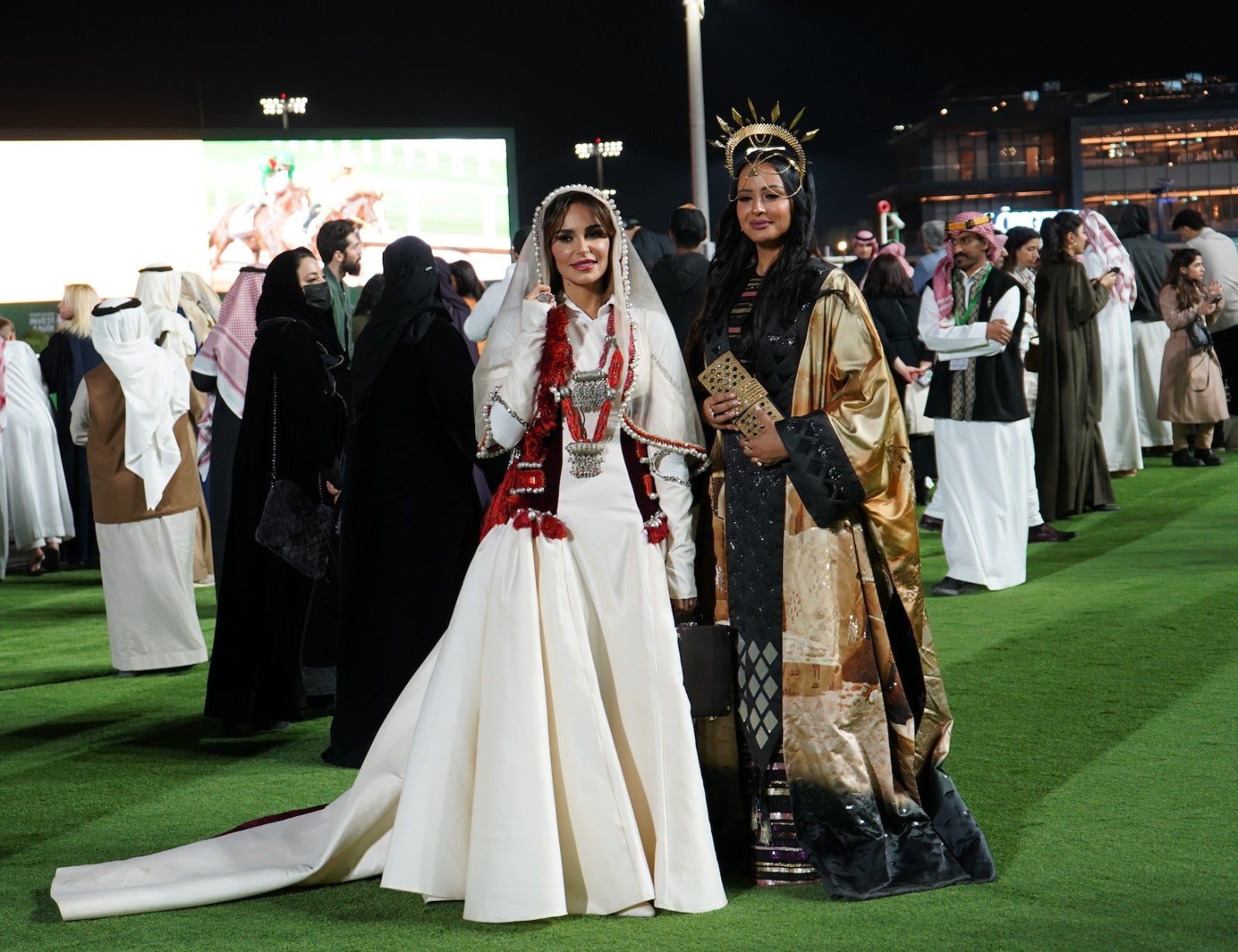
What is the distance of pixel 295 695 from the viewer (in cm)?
571

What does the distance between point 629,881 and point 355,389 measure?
221 cm

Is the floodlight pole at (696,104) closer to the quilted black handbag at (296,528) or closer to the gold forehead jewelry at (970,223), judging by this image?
the gold forehead jewelry at (970,223)

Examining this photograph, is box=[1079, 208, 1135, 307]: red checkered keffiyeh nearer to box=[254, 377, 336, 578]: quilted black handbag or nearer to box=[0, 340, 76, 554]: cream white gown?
box=[254, 377, 336, 578]: quilted black handbag

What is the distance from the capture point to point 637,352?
11.9ft

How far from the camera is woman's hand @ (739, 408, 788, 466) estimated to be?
3.62 meters

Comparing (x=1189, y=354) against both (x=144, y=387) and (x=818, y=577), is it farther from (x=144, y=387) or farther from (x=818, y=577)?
(x=818, y=577)

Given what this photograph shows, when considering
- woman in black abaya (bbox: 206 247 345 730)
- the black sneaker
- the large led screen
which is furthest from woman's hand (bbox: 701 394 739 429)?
the large led screen

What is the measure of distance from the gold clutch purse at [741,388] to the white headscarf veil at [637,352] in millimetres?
88

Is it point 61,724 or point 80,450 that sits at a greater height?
point 80,450

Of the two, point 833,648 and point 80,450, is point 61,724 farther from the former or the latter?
point 80,450

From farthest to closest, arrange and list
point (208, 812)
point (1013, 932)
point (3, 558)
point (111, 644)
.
Answer: point (3, 558), point (111, 644), point (208, 812), point (1013, 932)

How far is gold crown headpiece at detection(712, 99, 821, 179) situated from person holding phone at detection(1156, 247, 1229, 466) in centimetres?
878

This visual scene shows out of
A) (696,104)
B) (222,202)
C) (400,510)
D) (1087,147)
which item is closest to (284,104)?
(222,202)

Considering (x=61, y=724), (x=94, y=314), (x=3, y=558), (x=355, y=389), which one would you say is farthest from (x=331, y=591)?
(x=3, y=558)
